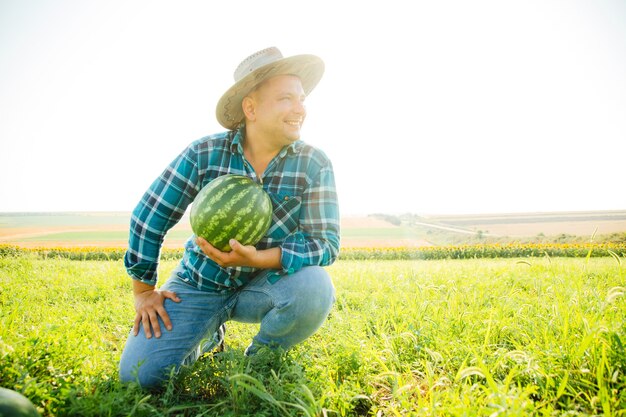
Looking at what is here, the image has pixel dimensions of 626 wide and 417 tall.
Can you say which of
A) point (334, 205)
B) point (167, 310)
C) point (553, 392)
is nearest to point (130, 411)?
point (167, 310)

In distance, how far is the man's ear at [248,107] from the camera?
287 cm

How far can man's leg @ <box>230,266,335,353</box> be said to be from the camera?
2.48m

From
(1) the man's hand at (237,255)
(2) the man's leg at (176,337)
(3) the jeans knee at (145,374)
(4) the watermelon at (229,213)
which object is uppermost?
(4) the watermelon at (229,213)

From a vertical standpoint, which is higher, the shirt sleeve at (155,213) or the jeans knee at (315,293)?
the shirt sleeve at (155,213)

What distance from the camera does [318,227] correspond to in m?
2.72

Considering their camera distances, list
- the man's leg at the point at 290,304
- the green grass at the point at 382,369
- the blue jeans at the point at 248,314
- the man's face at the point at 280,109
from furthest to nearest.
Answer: the man's face at the point at 280,109 → the man's leg at the point at 290,304 → the blue jeans at the point at 248,314 → the green grass at the point at 382,369

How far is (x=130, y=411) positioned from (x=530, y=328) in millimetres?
2718

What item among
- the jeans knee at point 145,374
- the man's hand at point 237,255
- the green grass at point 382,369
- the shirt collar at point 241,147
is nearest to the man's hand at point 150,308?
the jeans knee at point 145,374

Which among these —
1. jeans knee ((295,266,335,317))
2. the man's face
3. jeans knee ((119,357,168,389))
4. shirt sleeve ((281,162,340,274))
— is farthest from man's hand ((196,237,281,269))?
the man's face

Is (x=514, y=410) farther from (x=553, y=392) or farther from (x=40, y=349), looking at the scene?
(x=40, y=349)

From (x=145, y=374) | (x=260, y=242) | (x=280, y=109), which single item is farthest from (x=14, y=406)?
(x=280, y=109)

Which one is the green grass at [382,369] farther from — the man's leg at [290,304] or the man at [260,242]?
the man at [260,242]

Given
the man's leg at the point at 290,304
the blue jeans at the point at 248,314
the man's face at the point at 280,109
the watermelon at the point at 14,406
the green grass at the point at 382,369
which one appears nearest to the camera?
the watermelon at the point at 14,406

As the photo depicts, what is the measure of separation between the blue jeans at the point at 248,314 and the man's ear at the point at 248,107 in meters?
1.32
